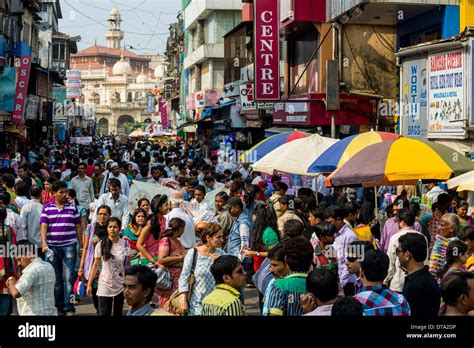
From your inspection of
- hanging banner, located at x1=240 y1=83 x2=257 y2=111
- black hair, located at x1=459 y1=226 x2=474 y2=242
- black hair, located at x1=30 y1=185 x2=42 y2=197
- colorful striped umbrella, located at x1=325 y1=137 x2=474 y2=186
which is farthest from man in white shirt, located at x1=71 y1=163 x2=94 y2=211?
hanging banner, located at x1=240 y1=83 x2=257 y2=111

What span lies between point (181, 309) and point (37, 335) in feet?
7.29

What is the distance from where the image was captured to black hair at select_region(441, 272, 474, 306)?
5148 mm

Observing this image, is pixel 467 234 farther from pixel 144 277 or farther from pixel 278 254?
pixel 144 277

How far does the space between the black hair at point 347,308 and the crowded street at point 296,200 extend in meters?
0.01

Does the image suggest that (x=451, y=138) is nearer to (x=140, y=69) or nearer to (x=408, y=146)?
(x=408, y=146)

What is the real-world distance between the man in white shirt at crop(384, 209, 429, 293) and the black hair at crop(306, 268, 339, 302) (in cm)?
288

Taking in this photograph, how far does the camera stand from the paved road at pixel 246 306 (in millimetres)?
10094

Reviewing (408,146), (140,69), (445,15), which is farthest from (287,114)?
(140,69)

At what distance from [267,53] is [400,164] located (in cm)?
1516

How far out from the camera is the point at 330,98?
21172 mm

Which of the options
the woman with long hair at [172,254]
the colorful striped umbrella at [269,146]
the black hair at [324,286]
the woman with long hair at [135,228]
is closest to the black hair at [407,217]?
the woman with long hair at [172,254]

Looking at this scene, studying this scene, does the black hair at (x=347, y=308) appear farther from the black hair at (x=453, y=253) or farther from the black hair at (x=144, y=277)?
the black hair at (x=453, y=253)

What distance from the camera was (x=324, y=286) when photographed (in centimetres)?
521

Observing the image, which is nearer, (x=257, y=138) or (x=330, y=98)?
(x=330, y=98)
